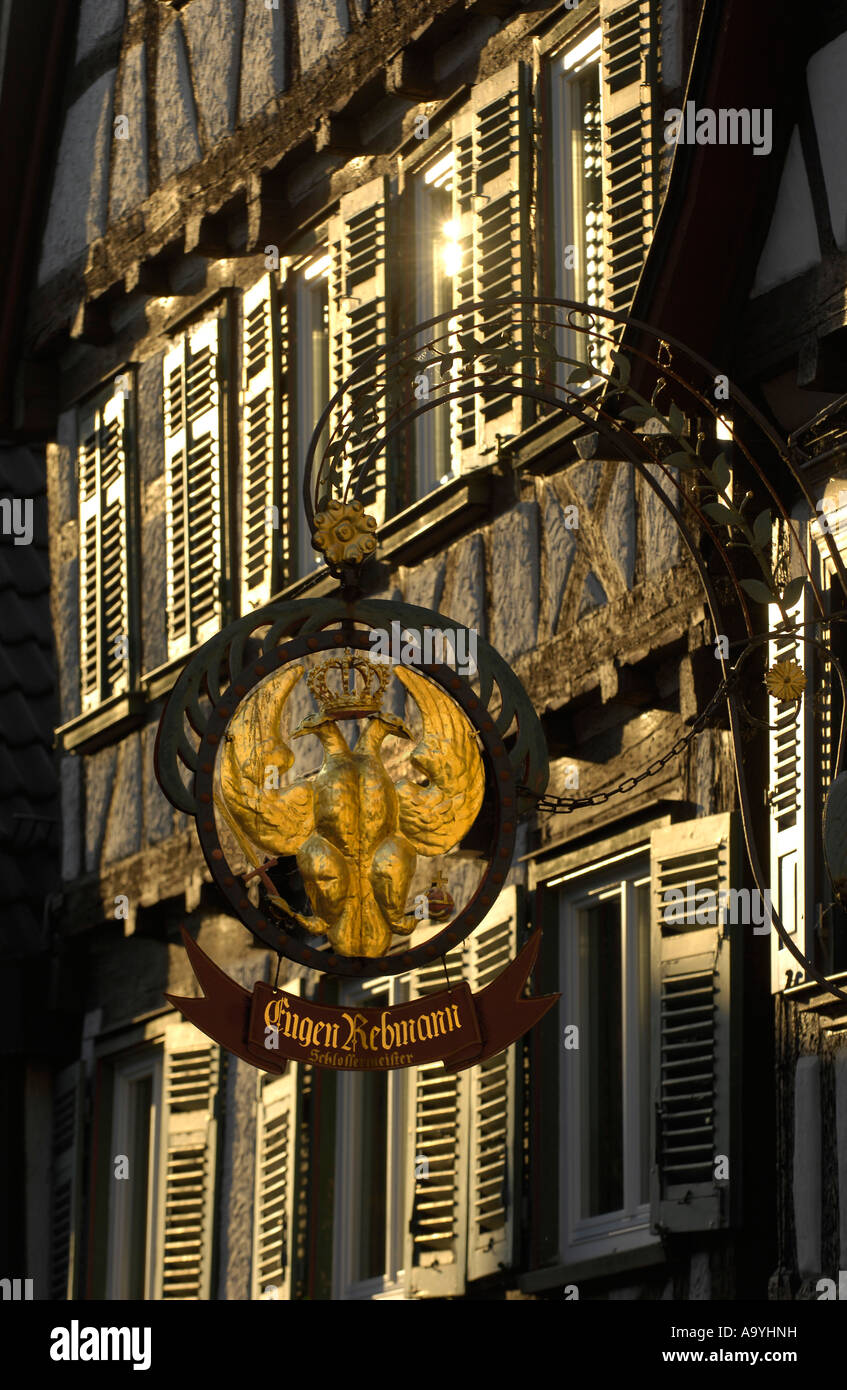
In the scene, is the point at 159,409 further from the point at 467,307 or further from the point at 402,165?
the point at 467,307

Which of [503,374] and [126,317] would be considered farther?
[126,317]

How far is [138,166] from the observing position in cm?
1833

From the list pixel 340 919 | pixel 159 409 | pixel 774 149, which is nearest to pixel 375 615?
pixel 340 919

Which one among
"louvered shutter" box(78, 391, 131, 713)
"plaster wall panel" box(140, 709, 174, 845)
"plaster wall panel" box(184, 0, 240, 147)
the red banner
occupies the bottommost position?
the red banner

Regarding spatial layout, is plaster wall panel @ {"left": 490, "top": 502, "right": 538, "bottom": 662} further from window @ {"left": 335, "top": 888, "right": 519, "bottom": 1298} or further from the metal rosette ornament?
the metal rosette ornament

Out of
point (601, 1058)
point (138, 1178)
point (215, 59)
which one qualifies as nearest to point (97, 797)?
point (138, 1178)

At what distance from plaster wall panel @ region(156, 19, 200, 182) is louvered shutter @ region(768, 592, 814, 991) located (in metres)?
6.31

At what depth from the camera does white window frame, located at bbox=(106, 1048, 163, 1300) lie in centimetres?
1698

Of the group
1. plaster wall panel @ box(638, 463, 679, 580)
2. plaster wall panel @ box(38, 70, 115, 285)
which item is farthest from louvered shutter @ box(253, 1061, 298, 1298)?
plaster wall panel @ box(38, 70, 115, 285)

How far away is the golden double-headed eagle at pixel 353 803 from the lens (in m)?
9.23

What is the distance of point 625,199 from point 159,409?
4831mm

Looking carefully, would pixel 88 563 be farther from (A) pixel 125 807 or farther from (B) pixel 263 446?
(B) pixel 263 446

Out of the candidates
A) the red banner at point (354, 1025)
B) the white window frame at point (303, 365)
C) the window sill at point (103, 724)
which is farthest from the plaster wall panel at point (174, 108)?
the red banner at point (354, 1025)

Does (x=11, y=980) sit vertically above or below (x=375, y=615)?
above
